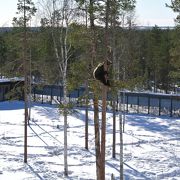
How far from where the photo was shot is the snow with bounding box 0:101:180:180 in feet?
74.6

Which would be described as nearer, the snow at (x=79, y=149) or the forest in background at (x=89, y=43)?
the forest in background at (x=89, y=43)

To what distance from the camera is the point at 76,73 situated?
16.2 m

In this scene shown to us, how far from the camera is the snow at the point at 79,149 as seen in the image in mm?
22734

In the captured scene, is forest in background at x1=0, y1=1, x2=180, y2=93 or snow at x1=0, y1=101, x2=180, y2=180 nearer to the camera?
forest in background at x1=0, y1=1, x2=180, y2=93

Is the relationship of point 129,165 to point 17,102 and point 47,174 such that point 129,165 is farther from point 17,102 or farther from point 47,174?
point 17,102

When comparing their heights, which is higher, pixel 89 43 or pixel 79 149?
pixel 89 43

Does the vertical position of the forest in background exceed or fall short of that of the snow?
it exceeds it

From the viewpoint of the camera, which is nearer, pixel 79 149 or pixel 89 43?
pixel 89 43

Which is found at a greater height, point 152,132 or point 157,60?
point 157,60

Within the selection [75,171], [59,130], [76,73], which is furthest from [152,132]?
[76,73]

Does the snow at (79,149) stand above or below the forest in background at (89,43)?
below

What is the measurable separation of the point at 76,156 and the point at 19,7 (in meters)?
10.1

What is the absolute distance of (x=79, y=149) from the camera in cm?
2833

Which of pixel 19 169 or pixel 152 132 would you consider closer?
pixel 19 169
